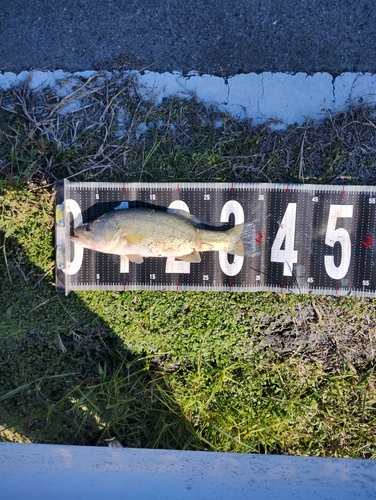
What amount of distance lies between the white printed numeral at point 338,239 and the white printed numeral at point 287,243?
1.00 feet

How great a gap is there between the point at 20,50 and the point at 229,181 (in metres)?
2.36

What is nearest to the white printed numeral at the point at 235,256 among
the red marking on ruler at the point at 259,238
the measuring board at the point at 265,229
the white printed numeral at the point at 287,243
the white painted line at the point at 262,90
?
the measuring board at the point at 265,229

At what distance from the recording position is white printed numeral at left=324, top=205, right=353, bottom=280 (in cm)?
377

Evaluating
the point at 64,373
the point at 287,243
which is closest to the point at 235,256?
the point at 287,243

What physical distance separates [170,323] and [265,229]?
1.23 meters

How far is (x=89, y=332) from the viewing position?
3.92 meters

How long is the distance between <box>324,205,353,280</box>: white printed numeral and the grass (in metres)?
0.30

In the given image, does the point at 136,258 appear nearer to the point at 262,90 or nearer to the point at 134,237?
the point at 134,237

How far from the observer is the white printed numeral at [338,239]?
148 inches

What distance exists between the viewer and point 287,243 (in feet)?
12.5

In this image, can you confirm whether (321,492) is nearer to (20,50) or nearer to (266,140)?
(266,140)

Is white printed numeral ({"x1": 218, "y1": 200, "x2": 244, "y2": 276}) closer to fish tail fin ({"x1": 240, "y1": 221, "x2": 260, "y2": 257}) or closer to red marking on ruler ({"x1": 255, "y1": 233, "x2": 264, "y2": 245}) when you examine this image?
fish tail fin ({"x1": 240, "y1": 221, "x2": 260, "y2": 257})

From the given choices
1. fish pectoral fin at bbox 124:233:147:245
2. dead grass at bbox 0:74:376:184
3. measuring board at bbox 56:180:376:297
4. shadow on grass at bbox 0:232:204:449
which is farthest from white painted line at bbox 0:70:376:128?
shadow on grass at bbox 0:232:204:449

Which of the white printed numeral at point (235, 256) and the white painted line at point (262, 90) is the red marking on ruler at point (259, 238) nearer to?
the white printed numeral at point (235, 256)
